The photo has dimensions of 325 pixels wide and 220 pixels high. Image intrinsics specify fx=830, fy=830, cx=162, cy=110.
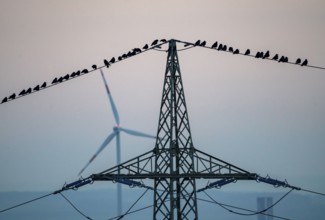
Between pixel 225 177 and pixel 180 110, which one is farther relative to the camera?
pixel 180 110

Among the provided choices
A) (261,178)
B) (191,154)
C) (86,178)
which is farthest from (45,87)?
Result: (261,178)

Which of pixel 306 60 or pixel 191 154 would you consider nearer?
pixel 191 154

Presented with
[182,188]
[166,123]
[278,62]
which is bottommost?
[182,188]

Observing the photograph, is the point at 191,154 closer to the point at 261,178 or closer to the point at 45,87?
the point at 261,178

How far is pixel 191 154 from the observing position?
64.9m

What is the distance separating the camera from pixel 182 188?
65.7 metres

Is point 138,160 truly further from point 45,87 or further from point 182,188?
point 45,87

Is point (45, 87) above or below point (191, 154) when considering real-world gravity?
above

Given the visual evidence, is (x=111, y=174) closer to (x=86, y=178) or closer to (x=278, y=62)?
(x=86, y=178)

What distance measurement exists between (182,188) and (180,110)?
245 inches

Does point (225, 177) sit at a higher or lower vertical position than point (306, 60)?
lower

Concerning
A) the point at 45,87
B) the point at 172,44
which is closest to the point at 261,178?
the point at 172,44

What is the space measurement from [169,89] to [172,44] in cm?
388

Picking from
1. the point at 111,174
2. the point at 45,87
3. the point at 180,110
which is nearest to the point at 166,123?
the point at 180,110
